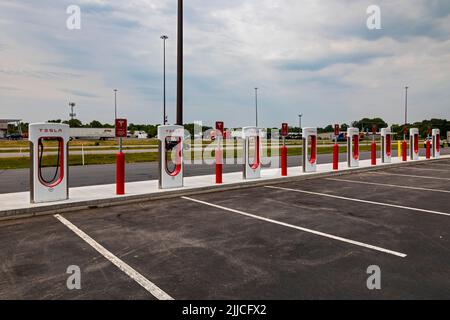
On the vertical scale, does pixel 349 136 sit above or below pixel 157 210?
above

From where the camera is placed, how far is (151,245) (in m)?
5.11

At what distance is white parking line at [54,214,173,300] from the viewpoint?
3.57m

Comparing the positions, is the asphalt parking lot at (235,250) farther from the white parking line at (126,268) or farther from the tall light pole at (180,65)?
the tall light pole at (180,65)

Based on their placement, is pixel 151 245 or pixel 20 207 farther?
pixel 20 207

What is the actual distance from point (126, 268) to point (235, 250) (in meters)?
1.48

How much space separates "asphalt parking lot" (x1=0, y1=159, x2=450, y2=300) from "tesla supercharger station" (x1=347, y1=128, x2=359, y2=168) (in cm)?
679

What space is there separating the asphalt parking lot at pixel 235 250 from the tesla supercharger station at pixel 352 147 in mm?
6791

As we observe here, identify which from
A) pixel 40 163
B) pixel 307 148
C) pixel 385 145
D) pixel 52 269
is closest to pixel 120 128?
pixel 40 163

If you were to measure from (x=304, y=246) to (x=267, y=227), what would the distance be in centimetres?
112

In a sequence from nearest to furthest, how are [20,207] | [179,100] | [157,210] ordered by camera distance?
1. [20,207]
2. [157,210]
3. [179,100]

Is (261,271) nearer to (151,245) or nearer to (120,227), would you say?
(151,245)

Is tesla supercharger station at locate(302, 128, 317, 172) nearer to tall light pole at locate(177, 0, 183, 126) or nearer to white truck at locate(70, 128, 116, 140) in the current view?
tall light pole at locate(177, 0, 183, 126)
